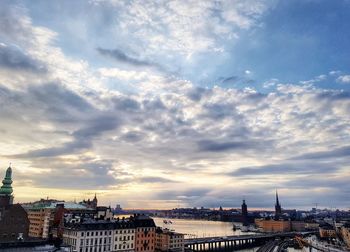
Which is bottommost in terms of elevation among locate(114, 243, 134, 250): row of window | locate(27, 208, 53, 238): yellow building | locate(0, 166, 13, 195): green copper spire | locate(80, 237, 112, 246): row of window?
locate(114, 243, 134, 250): row of window

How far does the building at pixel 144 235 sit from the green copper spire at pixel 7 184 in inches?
2436

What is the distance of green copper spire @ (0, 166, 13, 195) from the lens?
479ft

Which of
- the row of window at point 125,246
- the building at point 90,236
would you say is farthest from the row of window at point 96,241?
the row of window at point 125,246

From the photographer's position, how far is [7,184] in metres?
148

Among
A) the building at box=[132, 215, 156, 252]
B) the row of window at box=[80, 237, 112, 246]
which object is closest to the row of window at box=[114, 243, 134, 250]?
the building at box=[132, 215, 156, 252]

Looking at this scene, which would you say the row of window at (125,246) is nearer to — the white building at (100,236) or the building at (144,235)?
the white building at (100,236)

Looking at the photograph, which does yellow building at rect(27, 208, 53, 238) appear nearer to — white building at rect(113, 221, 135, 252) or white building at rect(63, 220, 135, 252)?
white building at rect(63, 220, 135, 252)

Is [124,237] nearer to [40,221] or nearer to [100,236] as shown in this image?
[100,236]

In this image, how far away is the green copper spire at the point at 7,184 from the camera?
146 m

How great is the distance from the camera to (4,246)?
6631 cm

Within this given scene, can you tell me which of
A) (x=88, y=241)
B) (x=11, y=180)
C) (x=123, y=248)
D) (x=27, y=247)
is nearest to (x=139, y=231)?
(x=123, y=248)

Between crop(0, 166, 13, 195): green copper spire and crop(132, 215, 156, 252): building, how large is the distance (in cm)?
6188

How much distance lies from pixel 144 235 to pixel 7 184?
71.2 meters

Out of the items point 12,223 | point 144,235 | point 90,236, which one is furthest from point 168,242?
point 12,223
